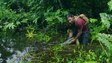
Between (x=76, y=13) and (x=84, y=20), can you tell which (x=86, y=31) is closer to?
(x=84, y=20)

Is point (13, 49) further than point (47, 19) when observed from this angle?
No

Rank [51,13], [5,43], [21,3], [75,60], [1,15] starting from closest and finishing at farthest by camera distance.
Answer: [75,60]
[5,43]
[51,13]
[1,15]
[21,3]

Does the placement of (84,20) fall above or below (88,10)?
below

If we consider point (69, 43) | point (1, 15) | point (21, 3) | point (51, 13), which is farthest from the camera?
point (21, 3)

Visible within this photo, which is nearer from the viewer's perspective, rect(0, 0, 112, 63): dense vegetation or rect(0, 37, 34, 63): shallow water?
rect(0, 37, 34, 63): shallow water

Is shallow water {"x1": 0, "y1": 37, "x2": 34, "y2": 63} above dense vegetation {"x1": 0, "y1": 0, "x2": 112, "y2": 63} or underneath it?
underneath

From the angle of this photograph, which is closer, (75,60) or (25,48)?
(75,60)

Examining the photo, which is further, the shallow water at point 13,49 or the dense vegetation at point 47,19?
the dense vegetation at point 47,19

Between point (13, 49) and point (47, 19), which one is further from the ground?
point (47, 19)

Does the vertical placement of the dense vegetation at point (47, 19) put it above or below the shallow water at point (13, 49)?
above

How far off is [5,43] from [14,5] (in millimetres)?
3612

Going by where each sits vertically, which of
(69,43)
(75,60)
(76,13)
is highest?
(76,13)

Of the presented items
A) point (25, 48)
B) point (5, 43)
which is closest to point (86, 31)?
point (25, 48)

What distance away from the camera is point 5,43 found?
12273 mm
